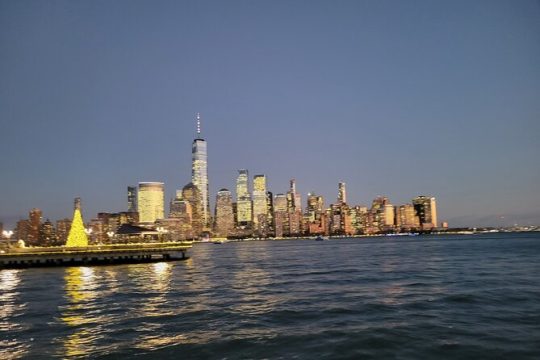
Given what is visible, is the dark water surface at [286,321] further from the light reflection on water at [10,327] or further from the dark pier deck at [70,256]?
the dark pier deck at [70,256]

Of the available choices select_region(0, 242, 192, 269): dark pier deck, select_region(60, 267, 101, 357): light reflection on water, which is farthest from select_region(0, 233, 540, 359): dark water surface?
select_region(0, 242, 192, 269): dark pier deck

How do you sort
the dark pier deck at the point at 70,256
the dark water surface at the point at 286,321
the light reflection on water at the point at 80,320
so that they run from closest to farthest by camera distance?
the dark water surface at the point at 286,321
the light reflection on water at the point at 80,320
the dark pier deck at the point at 70,256

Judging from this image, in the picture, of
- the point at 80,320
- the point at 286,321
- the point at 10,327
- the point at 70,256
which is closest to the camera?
the point at 286,321

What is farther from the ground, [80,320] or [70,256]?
[70,256]

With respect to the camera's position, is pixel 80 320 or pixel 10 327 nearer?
pixel 10 327

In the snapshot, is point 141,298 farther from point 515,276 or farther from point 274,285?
point 515,276

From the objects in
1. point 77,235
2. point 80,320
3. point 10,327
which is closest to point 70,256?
point 77,235

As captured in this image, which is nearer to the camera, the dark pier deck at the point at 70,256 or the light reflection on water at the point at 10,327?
the light reflection on water at the point at 10,327

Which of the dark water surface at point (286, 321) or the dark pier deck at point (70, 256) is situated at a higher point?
the dark pier deck at point (70, 256)

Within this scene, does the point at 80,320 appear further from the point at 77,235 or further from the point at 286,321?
the point at 77,235

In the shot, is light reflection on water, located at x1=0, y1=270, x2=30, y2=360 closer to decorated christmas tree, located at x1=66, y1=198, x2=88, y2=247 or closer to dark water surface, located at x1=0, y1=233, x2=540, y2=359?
dark water surface, located at x1=0, y1=233, x2=540, y2=359

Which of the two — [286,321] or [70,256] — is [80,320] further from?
[70,256]

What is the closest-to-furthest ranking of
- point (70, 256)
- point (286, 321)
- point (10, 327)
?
1. point (286, 321)
2. point (10, 327)
3. point (70, 256)

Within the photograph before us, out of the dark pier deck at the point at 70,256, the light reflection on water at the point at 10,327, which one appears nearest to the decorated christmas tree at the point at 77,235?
the dark pier deck at the point at 70,256
